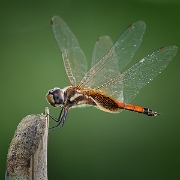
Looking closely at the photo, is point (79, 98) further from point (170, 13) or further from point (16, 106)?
point (170, 13)

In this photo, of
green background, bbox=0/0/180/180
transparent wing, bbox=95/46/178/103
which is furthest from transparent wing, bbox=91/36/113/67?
green background, bbox=0/0/180/180

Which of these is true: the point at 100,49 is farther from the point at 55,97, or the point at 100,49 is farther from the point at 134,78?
the point at 55,97

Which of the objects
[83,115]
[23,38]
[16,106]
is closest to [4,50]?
[23,38]

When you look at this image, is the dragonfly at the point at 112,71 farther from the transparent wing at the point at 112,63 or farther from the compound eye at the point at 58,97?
the compound eye at the point at 58,97

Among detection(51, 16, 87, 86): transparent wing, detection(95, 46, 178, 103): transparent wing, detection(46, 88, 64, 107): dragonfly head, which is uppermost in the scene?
detection(51, 16, 87, 86): transparent wing

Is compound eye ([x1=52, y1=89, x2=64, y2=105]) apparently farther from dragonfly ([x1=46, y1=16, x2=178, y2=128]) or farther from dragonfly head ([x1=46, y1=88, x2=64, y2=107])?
dragonfly ([x1=46, y1=16, x2=178, y2=128])

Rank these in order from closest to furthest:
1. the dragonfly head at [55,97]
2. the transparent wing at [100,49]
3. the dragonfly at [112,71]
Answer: the dragonfly head at [55,97], the dragonfly at [112,71], the transparent wing at [100,49]

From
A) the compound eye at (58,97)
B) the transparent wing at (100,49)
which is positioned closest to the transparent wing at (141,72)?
the transparent wing at (100,49)

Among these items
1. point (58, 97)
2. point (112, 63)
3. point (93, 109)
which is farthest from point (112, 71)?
point (93, 109)
